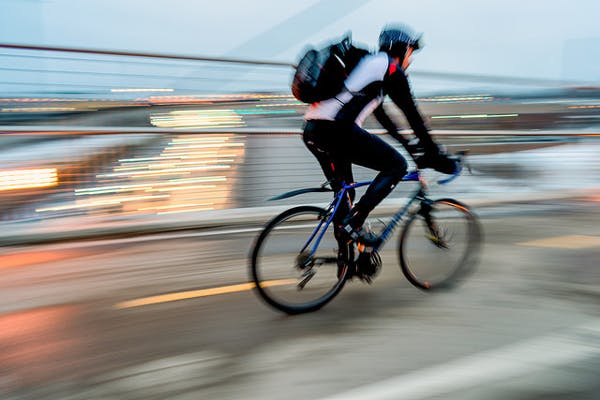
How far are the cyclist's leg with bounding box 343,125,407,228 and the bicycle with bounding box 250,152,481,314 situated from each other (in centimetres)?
11

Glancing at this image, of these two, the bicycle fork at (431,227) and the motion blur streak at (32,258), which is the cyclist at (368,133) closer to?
the bicycle fork at (431,227)

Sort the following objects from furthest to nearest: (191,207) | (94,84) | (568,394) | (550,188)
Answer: (550,188), (191,207), (94,84), (568,394)

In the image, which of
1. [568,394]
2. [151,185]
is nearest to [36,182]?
[151,185]

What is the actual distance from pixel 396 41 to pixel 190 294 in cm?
236

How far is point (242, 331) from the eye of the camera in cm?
360

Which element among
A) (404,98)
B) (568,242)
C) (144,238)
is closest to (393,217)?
(404,98)

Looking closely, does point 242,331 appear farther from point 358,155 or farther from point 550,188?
point 550,188

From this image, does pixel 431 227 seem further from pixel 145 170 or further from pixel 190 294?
pixel 145 170

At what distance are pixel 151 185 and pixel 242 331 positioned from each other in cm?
314

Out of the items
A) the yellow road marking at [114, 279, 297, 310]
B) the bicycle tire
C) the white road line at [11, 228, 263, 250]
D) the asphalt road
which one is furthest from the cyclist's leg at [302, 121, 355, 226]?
the white road line at [11, 228, 263, 250]

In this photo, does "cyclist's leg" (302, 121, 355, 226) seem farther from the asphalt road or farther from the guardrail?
the guardrail

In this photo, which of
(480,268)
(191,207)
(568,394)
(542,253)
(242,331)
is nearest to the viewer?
(568,394)

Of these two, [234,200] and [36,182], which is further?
[234,200]

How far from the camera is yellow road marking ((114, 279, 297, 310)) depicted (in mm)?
3914
